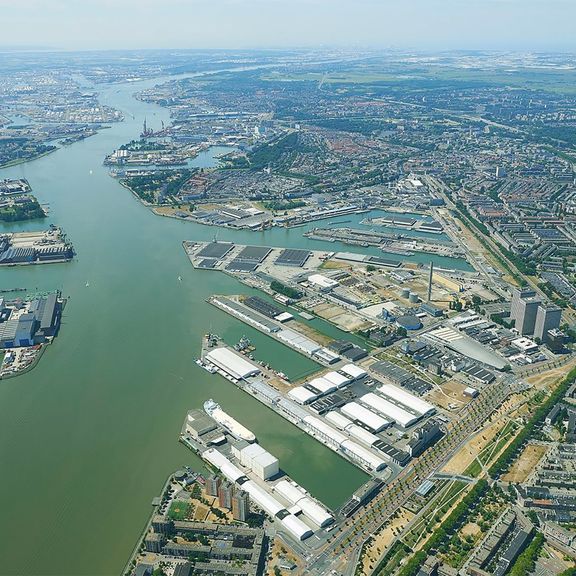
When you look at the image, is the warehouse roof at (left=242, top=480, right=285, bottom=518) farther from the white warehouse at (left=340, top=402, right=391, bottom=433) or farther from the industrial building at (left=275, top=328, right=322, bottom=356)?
the industrial building at (left=275, top=328, right=322, bottom=356)

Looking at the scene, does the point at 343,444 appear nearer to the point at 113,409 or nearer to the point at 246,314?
the point at 113,409

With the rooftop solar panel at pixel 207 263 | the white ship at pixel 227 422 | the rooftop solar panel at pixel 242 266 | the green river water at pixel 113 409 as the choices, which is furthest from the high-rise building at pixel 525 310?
the rooftop solar panel at pixel 207 263

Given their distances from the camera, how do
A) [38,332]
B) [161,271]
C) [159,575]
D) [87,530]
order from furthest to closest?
[161,271] < [38,332] < [87,530] < [159,575]

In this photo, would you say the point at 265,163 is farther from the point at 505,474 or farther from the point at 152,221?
the point at 505,474

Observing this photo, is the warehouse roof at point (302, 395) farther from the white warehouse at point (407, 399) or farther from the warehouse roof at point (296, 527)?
the warehouse roof at point (296, 527)

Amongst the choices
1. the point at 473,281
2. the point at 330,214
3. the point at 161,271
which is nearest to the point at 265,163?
the point at 330,214

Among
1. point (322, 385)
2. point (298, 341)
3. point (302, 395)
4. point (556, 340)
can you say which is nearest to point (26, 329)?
point (298, 341)
